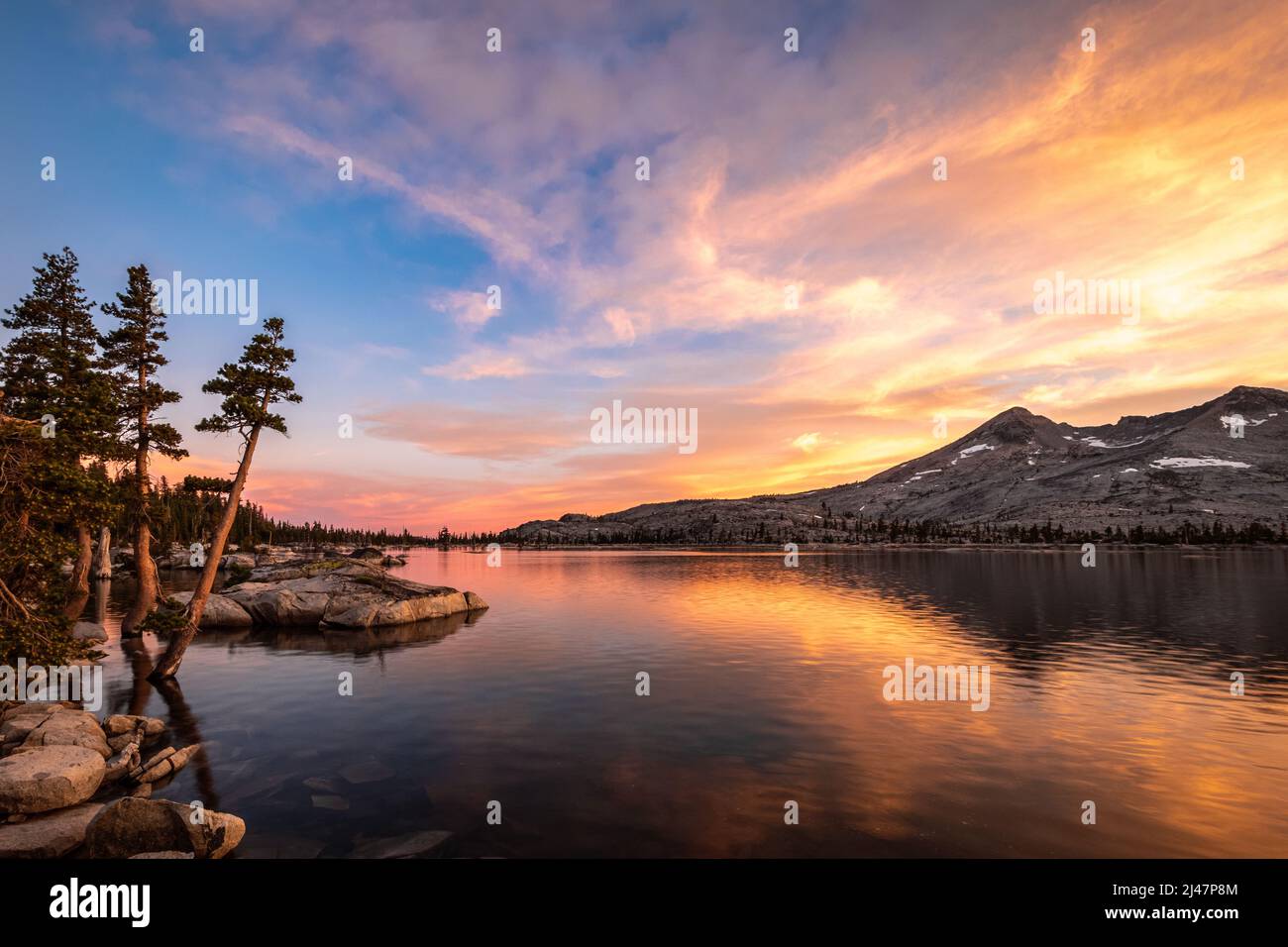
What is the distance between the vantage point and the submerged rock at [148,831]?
10203mm

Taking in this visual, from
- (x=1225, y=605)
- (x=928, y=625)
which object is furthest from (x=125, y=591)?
(x=1225, y=605)

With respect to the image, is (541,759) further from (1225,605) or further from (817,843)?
(1225,605)

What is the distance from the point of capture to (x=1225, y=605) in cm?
4841

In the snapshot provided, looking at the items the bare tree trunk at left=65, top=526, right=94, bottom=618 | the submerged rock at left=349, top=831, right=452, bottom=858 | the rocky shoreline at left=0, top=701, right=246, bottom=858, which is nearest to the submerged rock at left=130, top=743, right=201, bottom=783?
the rocky shoreline at left=0, top=701, right=246, bottom=858

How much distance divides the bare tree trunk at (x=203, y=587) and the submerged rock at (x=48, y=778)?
11797mm

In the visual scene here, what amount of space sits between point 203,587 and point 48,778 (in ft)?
44.1

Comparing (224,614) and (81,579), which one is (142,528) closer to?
(81,579)

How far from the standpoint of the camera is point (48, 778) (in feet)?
40.7

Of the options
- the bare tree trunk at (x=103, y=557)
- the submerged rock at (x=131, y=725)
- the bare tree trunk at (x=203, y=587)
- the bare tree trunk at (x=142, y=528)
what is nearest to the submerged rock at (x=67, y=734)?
the submerged rock at (x=131, y=725)

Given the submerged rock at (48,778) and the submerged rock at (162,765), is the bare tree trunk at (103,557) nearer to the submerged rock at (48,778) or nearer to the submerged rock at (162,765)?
the submerged rock at (162,765)
